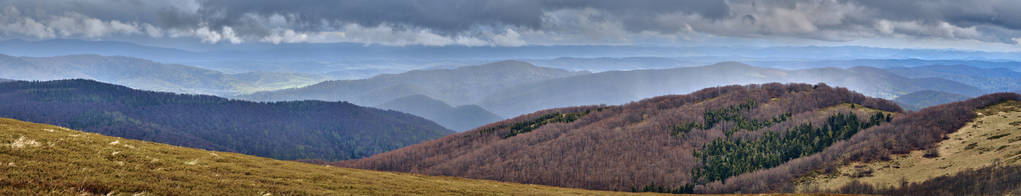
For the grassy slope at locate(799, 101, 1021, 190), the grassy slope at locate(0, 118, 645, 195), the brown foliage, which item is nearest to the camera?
the grassy slope at locate(0, 118, 645, 195)

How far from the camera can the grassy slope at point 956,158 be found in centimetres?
8781

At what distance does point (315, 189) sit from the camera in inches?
1490

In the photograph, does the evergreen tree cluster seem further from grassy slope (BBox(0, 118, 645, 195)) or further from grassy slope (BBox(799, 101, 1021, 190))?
grassy slope (BBox(0, 118, 645, 195))

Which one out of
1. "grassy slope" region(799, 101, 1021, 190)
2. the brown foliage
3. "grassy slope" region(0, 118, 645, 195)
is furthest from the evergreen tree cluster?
"grassy slope" region(0, 118, 645, 195)

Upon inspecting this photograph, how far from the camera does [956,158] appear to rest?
98.8 m

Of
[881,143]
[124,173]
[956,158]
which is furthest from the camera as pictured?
[881,143]

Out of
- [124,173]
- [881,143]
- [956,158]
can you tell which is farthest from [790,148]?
[124,173]

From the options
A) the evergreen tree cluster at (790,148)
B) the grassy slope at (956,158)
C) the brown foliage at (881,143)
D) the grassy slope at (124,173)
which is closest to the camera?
the grassy slope at (124,173)

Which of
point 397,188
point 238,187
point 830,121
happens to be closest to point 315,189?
point 238,187

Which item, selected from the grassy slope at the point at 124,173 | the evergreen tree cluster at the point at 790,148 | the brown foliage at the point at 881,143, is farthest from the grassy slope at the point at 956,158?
the grassy slope at the point at 124,173

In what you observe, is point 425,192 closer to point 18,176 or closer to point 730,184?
point 18,176

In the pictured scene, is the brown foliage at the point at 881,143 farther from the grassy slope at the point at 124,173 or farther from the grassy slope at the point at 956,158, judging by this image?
the grassy slope at the point at 124,173

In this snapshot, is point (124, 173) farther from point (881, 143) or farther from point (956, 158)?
point (881, 143)

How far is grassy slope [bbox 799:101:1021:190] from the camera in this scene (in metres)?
87.8
